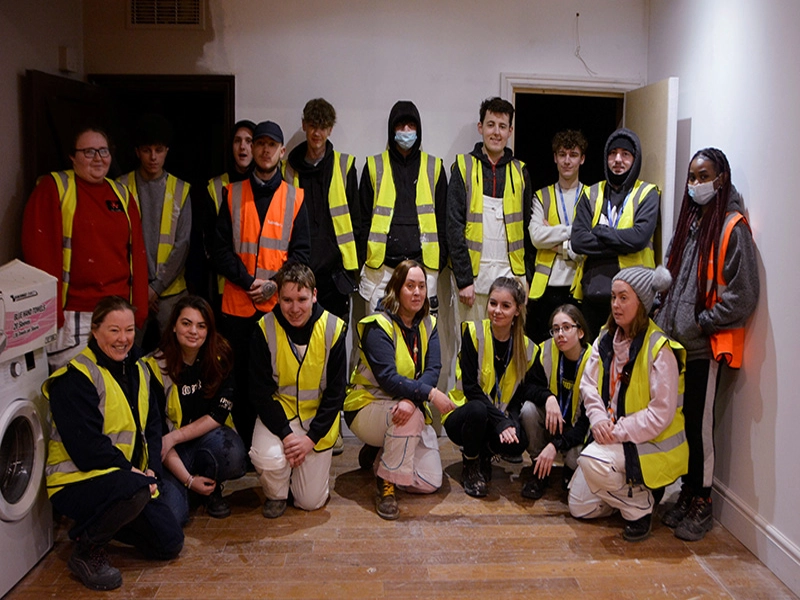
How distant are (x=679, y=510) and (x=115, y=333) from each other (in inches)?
92.9

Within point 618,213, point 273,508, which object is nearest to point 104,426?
point 273,508

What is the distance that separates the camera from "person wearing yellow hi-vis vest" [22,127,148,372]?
3.26 m

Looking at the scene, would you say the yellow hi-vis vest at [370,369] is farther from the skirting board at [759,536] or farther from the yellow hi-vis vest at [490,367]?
the skirting board at [759,536]

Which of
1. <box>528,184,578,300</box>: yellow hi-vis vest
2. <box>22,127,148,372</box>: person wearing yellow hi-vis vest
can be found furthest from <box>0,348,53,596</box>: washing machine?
<box>528,184,578,300</box>: yellow hi-vis vest

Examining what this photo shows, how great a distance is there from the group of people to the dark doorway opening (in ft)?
6.22

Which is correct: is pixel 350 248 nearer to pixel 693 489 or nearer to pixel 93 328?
pixel 93 328

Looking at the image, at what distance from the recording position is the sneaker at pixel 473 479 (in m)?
3.50

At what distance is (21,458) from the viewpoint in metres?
2.73

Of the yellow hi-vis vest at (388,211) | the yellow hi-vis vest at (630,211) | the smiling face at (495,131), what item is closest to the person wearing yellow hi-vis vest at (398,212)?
the yellow hi-vis vest at (388,211)

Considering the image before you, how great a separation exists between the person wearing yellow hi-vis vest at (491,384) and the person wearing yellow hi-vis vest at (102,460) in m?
1.34

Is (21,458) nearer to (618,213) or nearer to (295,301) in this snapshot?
(295,301)

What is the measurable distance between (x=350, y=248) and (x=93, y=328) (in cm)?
→ 155

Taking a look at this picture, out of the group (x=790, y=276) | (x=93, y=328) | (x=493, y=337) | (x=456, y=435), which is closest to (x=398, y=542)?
(x=456, y=435)

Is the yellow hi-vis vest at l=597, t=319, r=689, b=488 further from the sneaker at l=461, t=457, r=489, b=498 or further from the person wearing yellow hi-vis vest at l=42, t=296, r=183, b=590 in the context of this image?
the person wearing yellow hi-vis vest at l=42, t=296, r=183, b=590
